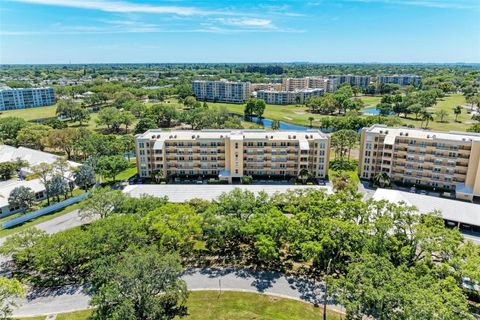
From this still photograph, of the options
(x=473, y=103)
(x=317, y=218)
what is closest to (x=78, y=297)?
(x=317, y=218)

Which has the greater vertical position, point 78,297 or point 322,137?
point 322,137

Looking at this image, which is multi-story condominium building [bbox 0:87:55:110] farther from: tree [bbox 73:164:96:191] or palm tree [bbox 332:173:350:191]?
palm tree [bbox 332:173:350:191]

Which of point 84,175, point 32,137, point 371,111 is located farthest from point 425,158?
point 371,111

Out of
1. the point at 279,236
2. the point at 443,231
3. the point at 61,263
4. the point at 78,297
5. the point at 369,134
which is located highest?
the point at 369,134

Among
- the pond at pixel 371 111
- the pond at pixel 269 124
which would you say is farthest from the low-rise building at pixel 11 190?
the pond at pixel 371 111

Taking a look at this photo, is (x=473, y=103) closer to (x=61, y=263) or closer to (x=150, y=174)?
(x=150, y=174)

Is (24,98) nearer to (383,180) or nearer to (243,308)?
(383,180)

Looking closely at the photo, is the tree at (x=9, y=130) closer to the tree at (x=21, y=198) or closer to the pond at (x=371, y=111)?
the tree at (x=21, y=198)

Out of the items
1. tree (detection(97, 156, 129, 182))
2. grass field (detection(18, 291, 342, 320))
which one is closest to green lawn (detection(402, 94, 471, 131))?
grass field (detection(18, 291, 342, 320))
